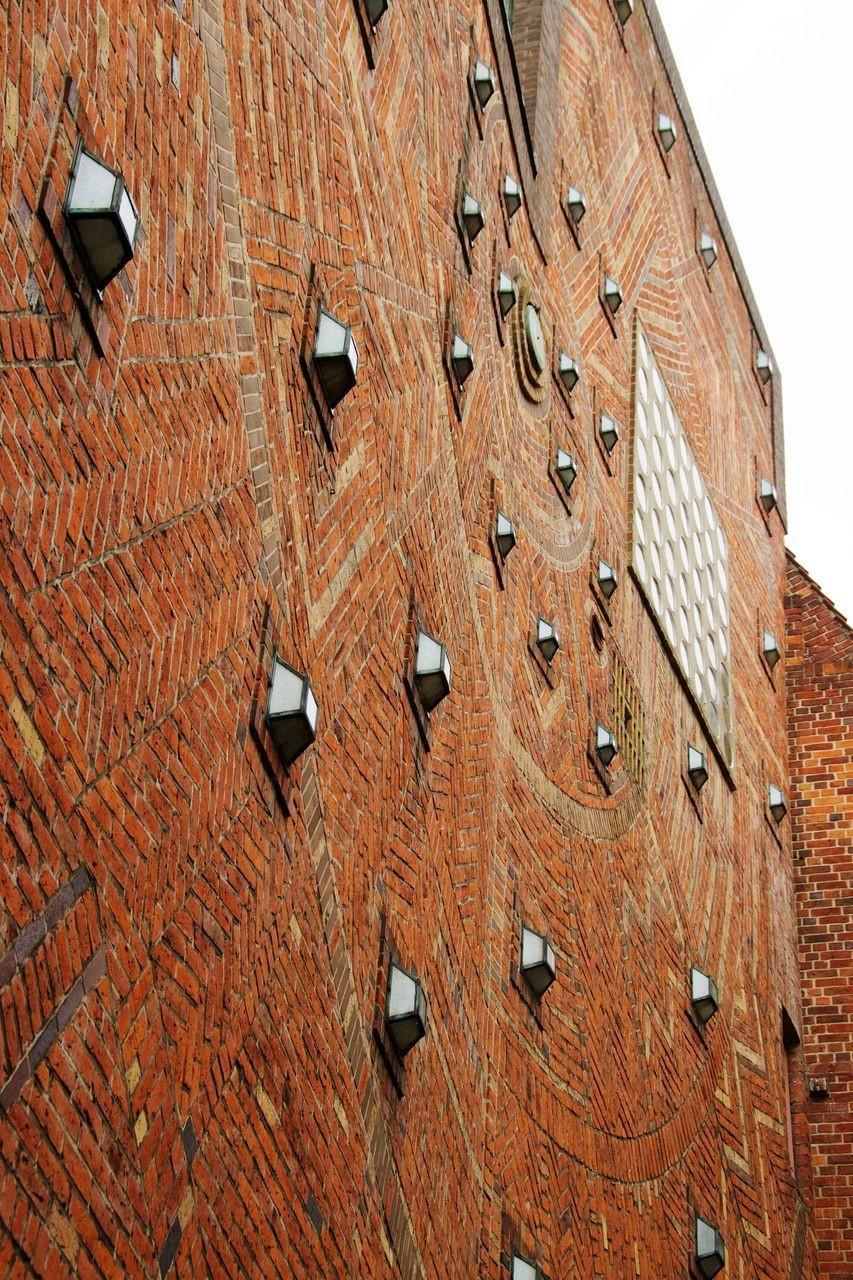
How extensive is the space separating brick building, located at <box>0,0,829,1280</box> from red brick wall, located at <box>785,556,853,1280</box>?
0.41 metres

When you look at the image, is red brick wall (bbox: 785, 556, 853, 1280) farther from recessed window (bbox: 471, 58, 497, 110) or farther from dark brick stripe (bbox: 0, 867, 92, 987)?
dark brick stripe (bbox: 0, 867, 92, 987)

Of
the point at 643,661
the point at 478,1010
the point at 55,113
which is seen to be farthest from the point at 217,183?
the point at 643,661

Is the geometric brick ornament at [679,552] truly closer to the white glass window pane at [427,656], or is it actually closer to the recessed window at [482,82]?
the recessed window at [482,82]

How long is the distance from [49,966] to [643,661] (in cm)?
665

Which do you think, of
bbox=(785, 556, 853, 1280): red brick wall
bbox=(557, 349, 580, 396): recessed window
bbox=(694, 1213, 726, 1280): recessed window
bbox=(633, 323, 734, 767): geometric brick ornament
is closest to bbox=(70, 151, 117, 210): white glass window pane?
bbox=(557, 349, 580, 396): recessed window

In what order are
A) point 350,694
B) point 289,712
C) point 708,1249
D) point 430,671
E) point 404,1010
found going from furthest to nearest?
point 708,1249
point 430,671
point 350,694
point 404,1010
point 289,712

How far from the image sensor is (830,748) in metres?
12.6

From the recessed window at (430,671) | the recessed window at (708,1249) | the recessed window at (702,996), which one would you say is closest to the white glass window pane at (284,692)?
the recessed window at (430,671)

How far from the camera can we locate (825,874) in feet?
39.4

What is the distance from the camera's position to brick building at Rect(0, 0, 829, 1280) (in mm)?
3104

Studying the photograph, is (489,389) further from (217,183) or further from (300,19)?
(217,183)

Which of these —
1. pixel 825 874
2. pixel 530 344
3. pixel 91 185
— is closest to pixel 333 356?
pixel 91 185

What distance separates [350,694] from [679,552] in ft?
20.5

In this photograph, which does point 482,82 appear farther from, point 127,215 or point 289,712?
point 127,215
